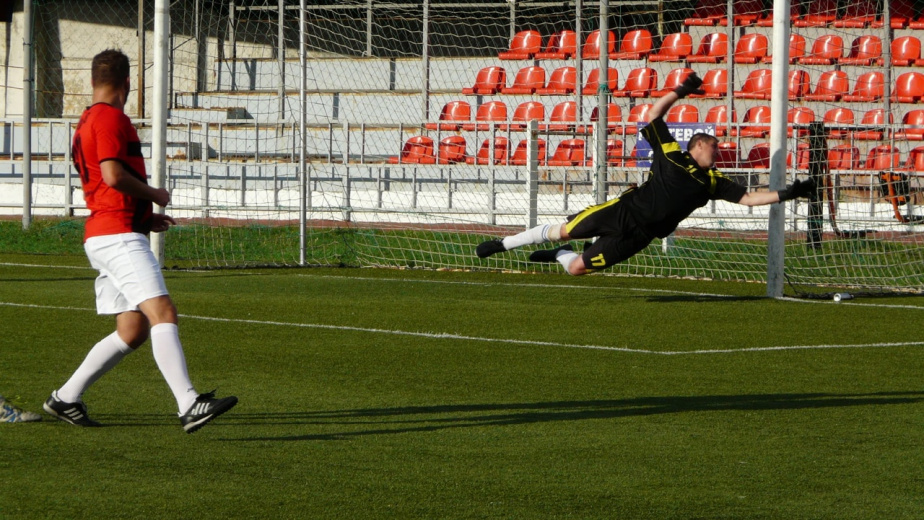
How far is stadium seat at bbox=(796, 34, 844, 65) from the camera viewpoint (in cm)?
2084

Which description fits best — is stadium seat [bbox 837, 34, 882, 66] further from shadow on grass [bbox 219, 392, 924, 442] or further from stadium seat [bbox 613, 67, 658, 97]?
shadow on grass [bbox 219, 392, 924, 442]

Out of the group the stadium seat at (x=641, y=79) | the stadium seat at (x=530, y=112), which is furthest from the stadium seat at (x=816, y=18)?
the stadium seat at (x=530, y=112)

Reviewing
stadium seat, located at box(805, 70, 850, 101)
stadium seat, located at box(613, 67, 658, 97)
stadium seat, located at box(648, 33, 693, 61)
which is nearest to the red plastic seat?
stadium seat, located at box(613, 67, 658, 97)

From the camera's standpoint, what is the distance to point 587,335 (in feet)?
31.7

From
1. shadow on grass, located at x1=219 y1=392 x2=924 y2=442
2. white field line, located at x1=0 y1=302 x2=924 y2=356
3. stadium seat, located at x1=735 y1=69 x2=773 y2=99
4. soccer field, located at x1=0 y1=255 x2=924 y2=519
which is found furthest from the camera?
stadium seat, located at x1=735 y1=69 x2=773 y2=99

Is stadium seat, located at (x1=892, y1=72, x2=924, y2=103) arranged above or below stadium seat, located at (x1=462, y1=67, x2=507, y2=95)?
below

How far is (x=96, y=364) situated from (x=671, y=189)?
5.55 meters

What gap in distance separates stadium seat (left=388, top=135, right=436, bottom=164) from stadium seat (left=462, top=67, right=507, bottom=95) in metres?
2.14

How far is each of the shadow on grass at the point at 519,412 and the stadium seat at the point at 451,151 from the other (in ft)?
53.7

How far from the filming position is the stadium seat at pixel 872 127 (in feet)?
59.6

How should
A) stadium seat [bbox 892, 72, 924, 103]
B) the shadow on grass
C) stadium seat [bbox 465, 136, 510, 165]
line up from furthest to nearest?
stadium seat [bbox 465, 136, 510, 165] < stadium seat [bbox 892, 72, 924, 103] < the shadow on grass

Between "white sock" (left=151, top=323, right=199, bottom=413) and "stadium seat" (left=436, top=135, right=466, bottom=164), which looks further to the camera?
"stadium seat" (left=436, top=135, right=466, bottom=164)

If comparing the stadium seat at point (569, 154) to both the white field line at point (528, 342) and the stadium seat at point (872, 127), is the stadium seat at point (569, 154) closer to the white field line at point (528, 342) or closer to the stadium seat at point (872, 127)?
the stadium seat at point (872, 127)

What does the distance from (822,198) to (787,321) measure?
4583mm
